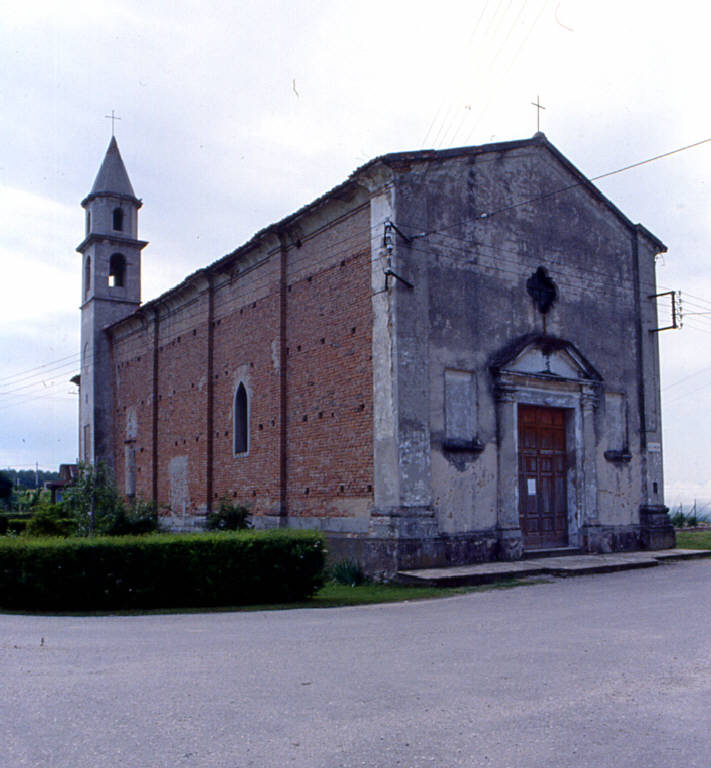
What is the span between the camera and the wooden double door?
59.0 ft

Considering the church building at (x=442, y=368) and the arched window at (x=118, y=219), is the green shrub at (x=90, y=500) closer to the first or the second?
the church building at (x=442, y=368)

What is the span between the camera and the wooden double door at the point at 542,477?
18.0 meters

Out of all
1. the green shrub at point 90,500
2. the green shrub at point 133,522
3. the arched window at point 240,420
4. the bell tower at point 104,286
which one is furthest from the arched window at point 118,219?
the green shrub at point 133,522

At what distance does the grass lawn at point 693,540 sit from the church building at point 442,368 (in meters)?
1.61

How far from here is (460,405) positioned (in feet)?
54.4

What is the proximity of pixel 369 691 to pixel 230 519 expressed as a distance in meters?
13.4

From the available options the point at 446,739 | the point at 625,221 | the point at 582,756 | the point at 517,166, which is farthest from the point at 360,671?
the point at 625,221

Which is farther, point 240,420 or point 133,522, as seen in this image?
point 240,420

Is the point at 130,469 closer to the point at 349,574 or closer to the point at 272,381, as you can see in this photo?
the point at 272,381

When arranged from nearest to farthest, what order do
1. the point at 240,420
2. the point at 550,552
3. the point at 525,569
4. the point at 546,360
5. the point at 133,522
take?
the point at 525,569
the point at 550,552
the point at 546,360
the point at 133,522
the point at 240,420

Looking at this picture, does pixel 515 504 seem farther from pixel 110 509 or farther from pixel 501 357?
pixel 110 509

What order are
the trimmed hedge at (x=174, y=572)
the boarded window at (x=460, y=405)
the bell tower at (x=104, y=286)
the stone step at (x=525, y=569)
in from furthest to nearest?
the bell tower at (x=104, y=286) → the boarded window at (x=460, y=405) → the stone step at (x=525, y=569) → the trimmed hedge at (x=174, y=572)

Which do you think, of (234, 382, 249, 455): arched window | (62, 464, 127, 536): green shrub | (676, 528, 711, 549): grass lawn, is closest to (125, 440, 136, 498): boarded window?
(62, 464, 127, 536): green shrub

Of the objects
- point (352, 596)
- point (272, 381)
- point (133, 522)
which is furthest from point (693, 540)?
point (133, 522)
